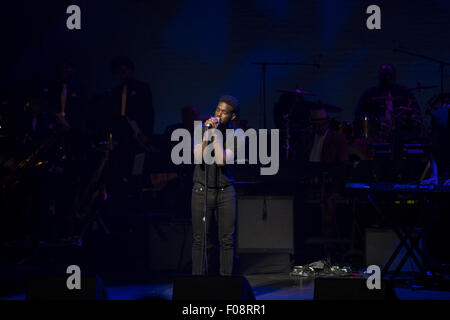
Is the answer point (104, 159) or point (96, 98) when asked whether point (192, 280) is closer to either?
point (104, 159)

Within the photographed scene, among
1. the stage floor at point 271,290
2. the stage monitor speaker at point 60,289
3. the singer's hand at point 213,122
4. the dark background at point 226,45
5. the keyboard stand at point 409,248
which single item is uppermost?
the dark background at point 226,45

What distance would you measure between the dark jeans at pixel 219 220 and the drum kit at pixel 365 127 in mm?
3183

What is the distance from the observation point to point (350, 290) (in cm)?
321

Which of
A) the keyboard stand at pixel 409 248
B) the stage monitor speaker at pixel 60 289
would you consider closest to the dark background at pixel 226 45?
the keyboard stand at pixel 409 248

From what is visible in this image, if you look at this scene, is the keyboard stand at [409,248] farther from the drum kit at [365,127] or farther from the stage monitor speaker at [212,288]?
the stage monitor speaker at [212,288]

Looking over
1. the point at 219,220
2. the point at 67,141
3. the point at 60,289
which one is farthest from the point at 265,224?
the point at 60,289

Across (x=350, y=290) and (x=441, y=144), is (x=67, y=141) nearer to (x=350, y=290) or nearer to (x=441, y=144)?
(x=441, y=144)

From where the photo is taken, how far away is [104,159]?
9.25m

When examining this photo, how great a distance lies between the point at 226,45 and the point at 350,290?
7249 mm

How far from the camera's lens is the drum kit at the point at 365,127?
8648 mm

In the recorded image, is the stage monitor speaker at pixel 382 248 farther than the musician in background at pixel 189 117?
No
